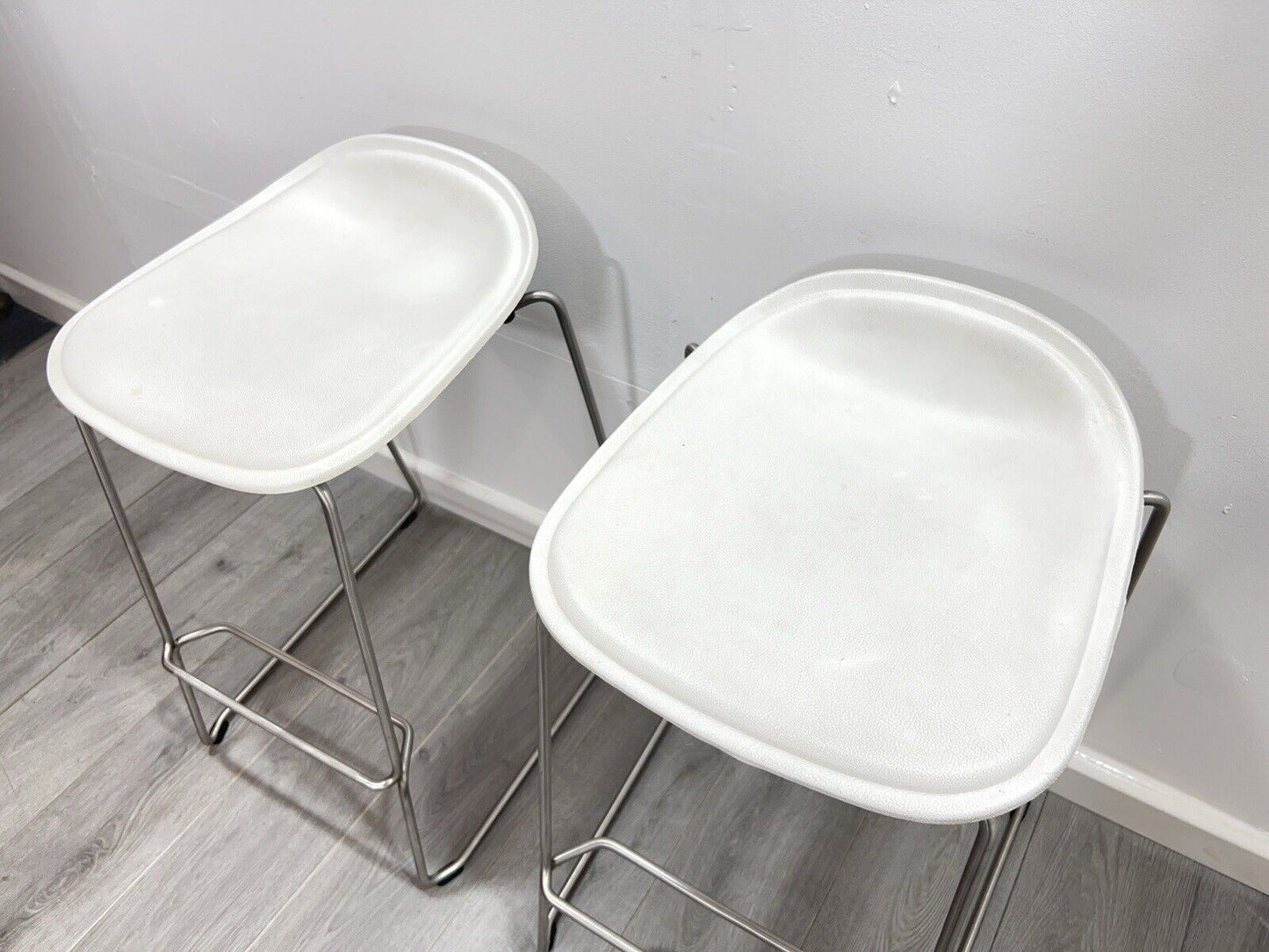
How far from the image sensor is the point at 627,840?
4.13 feet

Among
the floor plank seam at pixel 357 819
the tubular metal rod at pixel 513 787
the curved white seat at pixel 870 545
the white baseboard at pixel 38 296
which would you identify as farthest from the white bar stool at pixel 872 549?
the white baseboard at pixel 38 296

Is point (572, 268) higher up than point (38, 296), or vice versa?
point (572, 268)

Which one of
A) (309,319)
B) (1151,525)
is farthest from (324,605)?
(1151,525)

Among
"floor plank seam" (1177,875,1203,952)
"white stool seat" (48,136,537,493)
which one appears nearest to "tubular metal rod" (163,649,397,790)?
"white stool seat" (48,136,537,493)

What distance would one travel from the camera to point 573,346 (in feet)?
3.74

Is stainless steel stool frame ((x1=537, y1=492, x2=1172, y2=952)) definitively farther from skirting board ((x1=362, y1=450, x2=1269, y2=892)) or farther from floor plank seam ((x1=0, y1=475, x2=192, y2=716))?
floor plank seam ((x1=0, y1=475, x2=192, y2=716))

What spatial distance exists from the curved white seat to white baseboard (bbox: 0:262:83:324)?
1643mm

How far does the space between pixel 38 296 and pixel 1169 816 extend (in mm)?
2226

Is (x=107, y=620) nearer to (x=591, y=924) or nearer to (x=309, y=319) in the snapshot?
(x=309, y=319)

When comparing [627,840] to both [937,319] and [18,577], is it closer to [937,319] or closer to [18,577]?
[937,319]

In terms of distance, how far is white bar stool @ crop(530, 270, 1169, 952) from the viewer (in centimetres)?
65

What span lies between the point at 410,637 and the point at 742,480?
2.72 feet

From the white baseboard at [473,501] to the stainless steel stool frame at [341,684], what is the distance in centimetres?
8

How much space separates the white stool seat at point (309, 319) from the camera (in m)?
0.89
